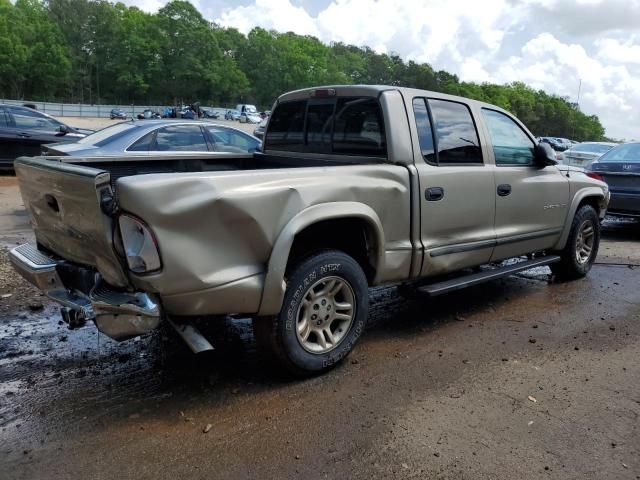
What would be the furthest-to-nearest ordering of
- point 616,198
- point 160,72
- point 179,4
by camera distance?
1. point 179,4
2. point 160,72
3. point 616,198

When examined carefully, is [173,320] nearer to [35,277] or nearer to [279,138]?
[35,277]

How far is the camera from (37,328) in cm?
457

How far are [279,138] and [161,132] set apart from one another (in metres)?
3.47

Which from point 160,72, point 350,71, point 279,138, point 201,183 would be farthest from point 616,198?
point 350,71

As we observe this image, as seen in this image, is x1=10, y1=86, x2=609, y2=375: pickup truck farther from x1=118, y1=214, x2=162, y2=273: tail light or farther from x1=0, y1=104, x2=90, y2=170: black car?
x1=0, y1=104, x2=90, y2=170: black car

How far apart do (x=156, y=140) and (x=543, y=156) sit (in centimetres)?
528

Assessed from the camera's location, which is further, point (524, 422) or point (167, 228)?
point (524, 422)

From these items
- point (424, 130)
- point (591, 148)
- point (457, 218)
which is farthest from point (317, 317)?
point (591, 148)

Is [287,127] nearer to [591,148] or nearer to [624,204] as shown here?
[624,204]

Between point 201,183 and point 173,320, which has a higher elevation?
point 201,183

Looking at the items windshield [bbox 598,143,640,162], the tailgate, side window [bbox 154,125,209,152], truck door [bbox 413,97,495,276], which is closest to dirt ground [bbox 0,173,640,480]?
truck door [bbox 413,97,495,276]

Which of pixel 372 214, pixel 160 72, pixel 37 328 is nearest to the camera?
pixel 372 214

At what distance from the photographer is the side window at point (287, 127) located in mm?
5039

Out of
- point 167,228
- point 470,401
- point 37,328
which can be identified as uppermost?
point 167,228
